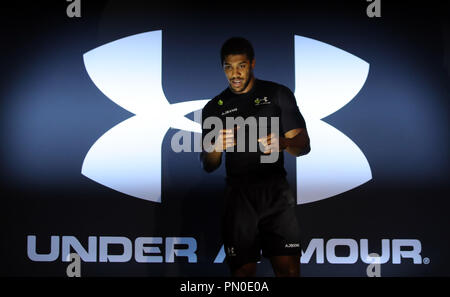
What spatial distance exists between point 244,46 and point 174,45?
52 centimetres

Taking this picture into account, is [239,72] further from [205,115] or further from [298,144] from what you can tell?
[298,144]

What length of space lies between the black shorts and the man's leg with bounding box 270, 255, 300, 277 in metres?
0.03

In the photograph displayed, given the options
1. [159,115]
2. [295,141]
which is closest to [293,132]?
[295,141]

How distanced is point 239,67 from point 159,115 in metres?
0.71

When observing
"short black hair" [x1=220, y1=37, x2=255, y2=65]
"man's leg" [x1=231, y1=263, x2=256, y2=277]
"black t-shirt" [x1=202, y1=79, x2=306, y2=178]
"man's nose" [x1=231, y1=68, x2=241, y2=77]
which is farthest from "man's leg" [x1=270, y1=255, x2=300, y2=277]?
"short black hair" [x1=220, y1=37, x2=255, y2=65]

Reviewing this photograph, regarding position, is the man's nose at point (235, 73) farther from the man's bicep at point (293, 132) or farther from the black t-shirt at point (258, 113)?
the man's bicep at point (293, 132)

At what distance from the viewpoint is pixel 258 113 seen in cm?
374

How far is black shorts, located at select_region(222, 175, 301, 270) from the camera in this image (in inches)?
137

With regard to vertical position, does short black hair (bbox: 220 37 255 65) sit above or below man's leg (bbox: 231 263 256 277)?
above

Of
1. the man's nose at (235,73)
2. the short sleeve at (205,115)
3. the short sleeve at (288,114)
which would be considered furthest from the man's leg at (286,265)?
the man's nose at (235,73)

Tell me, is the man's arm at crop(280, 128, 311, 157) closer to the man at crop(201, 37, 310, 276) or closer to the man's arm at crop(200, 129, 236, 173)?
the man at crop(201, 37, 310, 276)

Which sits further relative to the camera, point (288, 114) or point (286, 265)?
point (288, 114)

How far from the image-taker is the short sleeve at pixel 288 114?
367 cm
